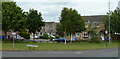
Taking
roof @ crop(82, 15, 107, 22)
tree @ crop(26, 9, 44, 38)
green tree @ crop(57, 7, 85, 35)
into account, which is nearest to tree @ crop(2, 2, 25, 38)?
green tree @ crop(57, 7, 85, 35)

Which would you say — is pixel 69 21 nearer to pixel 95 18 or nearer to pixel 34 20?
pixel 34 20

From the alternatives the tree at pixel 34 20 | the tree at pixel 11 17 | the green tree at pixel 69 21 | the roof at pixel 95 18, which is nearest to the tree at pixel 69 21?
the green tree at pixel 69 21

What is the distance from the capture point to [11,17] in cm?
5062

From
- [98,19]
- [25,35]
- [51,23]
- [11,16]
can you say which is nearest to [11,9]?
[11,16]

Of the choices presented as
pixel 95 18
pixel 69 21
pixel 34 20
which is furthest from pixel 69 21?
pixel 95 18

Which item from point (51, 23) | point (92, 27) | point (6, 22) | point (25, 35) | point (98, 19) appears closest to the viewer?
point (6, 22)

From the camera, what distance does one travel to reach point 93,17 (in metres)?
91.8

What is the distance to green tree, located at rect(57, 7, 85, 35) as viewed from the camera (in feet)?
168

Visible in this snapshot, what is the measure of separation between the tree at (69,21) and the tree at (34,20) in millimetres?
10685

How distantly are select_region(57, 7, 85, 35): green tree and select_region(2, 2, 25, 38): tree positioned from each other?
8388 mm

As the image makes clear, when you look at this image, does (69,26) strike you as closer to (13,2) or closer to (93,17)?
(13,2)

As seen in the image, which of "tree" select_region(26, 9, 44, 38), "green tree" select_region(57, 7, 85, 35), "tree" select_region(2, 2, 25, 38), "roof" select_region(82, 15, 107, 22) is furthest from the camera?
"roof" select_region(82, 15, 107, 22)

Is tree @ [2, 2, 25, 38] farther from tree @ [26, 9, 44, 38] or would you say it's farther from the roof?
the roof

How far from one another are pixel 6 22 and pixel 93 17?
4952cm
